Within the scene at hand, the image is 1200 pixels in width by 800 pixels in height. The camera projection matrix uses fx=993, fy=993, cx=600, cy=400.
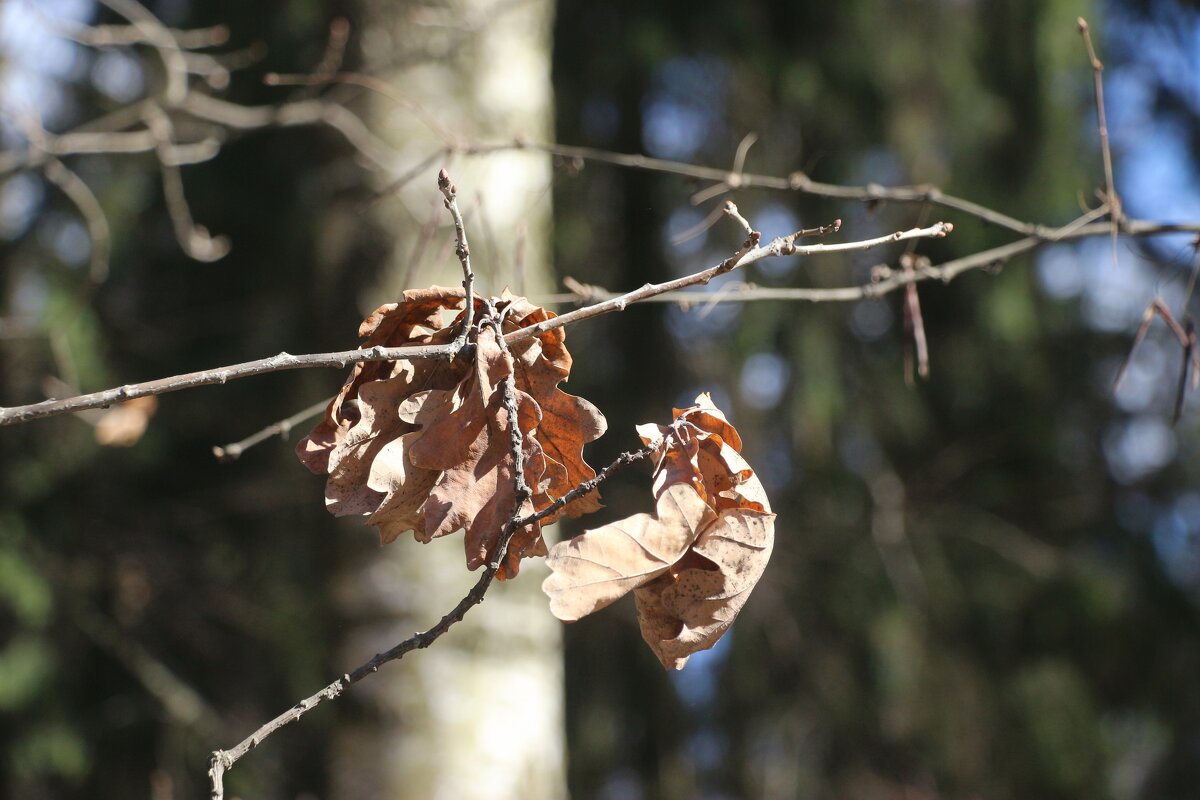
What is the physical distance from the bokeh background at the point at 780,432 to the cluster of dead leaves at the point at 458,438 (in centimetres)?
200

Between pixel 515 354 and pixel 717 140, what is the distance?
2856mm

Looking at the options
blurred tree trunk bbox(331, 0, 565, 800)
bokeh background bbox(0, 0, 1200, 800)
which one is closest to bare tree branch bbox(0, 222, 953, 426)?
blurred tree trunk bbox(331, 0, 565, 800)

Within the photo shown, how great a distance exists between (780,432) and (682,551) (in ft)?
9.12

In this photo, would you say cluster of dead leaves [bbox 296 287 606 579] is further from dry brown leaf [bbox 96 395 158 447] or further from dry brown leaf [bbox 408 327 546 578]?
dry brown leaf [bbox 96 395 158 447]

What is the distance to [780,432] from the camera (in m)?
3.41

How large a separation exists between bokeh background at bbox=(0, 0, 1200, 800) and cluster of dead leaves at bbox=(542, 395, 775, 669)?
6.91 ft

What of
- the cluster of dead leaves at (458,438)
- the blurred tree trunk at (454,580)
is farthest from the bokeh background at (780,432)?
the cluster of dead leaves at (458,438)

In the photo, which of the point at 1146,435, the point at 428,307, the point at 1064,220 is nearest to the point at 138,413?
the point at 428,307

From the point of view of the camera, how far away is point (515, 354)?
74cm

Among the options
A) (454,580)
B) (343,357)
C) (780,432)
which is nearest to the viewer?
(343,357)

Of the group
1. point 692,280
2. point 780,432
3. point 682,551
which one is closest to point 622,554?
point 682,551

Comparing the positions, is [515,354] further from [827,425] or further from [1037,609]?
[1037,609]

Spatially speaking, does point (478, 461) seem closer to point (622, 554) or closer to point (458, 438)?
point (458, 438)

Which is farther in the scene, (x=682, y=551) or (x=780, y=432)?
(x=780, y=432)
